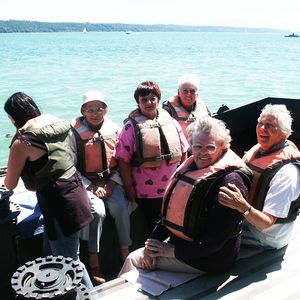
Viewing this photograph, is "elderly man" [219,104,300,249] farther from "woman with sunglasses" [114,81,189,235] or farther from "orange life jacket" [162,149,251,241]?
"woman with sunglasses" [114,81,189,235]

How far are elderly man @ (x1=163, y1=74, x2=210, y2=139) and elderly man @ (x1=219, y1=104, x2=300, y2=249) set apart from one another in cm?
150

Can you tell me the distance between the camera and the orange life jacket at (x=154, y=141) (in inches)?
124

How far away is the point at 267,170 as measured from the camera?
7.87 ft

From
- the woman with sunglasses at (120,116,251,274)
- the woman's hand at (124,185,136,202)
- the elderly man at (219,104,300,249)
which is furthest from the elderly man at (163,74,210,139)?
the woman with sunglasses at (120,116,251,274)

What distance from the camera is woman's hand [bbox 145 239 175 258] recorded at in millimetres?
2366

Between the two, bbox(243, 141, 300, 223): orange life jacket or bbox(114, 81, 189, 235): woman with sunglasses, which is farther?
bbox(114, 81, 189, 235): woman with sunglasses

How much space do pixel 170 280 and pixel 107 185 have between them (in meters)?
0.98

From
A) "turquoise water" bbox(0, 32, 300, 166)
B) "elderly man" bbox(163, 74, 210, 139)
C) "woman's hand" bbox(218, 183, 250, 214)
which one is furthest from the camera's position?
"turquoise water" bbox(0, 32, 300, 166)

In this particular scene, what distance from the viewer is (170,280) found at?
2.39 metres

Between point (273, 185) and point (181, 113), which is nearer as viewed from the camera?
point (273, 185)

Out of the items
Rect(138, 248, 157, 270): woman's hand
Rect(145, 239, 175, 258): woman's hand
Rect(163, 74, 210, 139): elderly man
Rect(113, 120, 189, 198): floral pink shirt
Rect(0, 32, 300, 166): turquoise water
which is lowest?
Rect(0, 32, 300, 166): turquoise water

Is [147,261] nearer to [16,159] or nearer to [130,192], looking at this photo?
[130,192]

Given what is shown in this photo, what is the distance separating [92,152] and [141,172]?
0.39 meters

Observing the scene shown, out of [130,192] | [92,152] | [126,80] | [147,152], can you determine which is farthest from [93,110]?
[126,80]
